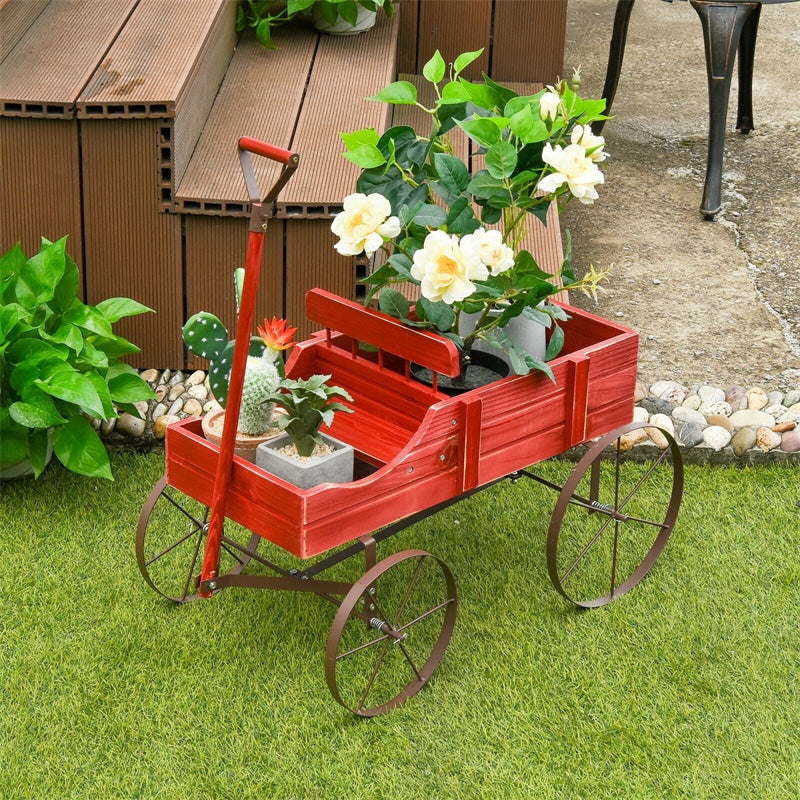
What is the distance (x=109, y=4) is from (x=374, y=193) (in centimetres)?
206

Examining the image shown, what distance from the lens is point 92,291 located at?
3.69 m

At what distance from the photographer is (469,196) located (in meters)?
2.71

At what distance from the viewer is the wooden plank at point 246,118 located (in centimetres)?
358

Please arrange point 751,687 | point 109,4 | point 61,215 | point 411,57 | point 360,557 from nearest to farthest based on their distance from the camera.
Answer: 1. point 751,687
2. point 360,557
3. point 61,215
4. point 109,4
5. point 411,57

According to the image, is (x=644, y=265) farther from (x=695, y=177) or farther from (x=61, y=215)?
(x=61, y=215)

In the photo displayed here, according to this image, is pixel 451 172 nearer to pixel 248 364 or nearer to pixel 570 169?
pixel 570 169

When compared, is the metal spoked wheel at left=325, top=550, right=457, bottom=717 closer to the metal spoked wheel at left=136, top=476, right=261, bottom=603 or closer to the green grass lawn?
the green grass lawn

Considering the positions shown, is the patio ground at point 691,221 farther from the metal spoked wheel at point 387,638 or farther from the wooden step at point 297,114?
the metal spoked wheel at point 387,638

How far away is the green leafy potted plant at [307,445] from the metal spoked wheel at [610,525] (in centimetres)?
59

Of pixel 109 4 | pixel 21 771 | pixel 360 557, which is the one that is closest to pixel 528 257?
pixel 360 557

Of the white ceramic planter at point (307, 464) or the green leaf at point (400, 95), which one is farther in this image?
the green leaf at point (400, 95)

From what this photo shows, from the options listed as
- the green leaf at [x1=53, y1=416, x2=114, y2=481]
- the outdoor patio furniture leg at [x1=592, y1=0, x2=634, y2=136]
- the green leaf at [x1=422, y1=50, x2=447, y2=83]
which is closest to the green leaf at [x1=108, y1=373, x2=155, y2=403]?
the green leaf at [x1=53, y1=416, x2=114, y2=481]

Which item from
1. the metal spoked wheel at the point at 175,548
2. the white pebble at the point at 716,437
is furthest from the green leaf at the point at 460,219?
the white pebble at the point at 716,437

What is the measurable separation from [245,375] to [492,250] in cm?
58
